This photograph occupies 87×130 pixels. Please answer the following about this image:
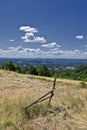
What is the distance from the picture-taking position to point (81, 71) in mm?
89875

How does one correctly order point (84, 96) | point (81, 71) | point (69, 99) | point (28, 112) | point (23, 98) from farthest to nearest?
point (81, 71), point (84, 96), point (69, 99), point (23, 98), point (28, 112)

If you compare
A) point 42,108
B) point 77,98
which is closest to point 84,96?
point 77,98

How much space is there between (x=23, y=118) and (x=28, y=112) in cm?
53

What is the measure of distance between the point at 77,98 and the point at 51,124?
3110 millimetres

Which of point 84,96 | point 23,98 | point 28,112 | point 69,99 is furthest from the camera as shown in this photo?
point 84,96

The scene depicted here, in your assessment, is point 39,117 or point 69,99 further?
point 69,99

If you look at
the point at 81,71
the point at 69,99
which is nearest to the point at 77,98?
the point at 69,99

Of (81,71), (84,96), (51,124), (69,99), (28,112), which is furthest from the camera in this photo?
(81,71)

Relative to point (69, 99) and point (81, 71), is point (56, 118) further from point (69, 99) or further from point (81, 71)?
point (81, 71)

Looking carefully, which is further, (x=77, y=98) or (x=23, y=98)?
(x=77, y=98)

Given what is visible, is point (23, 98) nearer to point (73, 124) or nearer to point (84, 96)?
point (73, 124)

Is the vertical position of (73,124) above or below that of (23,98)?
below

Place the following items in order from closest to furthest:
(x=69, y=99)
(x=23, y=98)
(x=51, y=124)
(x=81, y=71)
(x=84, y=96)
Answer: (x=51, y=124)
(x=23, y=98)
(x=69, y=99)
(x=84, y=96)
(x=81, y=71)

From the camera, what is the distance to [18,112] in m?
7.82
